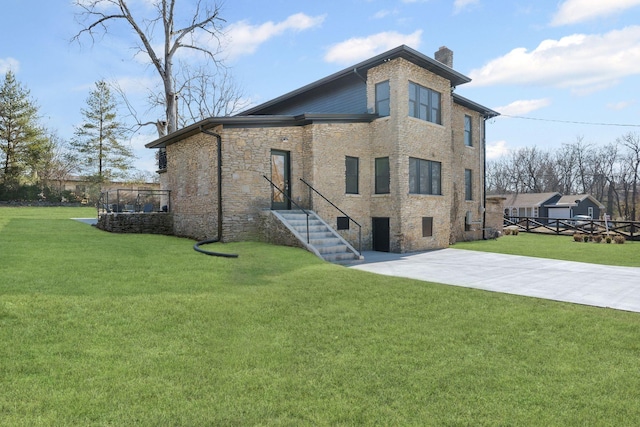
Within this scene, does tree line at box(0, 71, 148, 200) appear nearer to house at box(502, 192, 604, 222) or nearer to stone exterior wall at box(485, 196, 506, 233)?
stone exterior wall at box(485, 196, 506, 233)

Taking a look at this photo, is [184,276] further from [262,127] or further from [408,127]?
[408,127]

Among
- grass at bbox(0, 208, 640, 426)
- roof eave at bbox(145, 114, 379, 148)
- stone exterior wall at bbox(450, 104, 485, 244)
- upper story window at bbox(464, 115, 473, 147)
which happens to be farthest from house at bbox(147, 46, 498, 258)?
grass at bbox(0, 208, 640, 426)

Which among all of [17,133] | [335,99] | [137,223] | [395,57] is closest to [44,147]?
[17,133]

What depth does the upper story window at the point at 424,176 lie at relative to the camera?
1410cm

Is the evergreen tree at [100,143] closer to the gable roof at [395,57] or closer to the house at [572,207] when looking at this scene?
the gable roof at [395,57]

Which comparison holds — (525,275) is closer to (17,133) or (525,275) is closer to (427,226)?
(427,226)

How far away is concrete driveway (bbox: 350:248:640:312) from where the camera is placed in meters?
6.74

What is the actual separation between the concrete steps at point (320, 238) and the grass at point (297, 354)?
3.75 m

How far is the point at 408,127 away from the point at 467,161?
24.0 feet

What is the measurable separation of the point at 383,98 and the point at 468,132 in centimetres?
798

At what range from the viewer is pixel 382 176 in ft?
46.6

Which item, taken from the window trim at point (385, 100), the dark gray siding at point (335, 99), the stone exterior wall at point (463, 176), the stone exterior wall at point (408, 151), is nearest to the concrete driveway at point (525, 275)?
the stone exterior wall at point (408, 151)

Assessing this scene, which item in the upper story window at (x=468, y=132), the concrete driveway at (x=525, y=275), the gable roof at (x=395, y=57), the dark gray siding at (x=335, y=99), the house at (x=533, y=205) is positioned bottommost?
the concrete driveway at (x=525, y=275)

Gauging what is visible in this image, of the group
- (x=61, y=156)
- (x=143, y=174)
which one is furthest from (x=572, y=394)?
(x=61, y=156)
